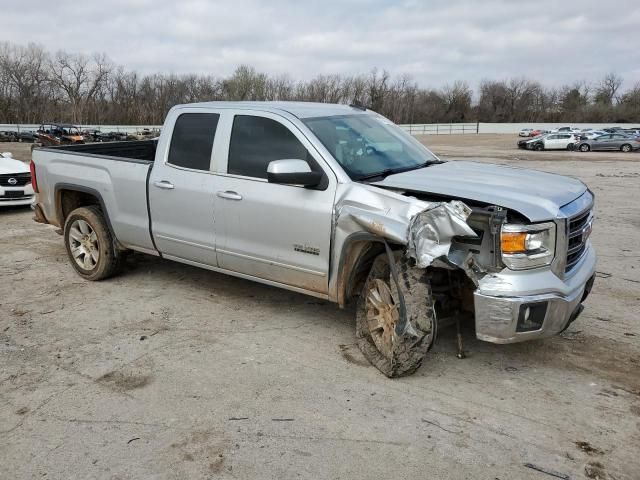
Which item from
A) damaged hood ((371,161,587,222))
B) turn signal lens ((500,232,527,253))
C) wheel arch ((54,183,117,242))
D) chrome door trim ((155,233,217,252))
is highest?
damaged hood ((371,161,587,222))

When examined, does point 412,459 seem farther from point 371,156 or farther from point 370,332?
point 371,156

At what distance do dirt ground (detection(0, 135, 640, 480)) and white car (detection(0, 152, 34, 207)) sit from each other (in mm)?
5736

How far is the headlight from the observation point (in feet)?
11.6

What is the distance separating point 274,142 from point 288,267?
106 centimetres

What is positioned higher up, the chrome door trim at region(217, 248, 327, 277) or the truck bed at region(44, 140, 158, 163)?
the truck bed at region(44, 140, 158, 163)

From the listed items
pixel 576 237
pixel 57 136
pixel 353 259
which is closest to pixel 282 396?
pixel 353 259

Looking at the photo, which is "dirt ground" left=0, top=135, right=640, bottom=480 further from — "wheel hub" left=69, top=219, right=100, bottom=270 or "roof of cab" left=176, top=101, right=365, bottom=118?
"roof of cab" left=176, top=101, right=365, bottom=118

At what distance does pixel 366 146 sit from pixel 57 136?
38.7 meters

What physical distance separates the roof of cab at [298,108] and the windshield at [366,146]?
12cm

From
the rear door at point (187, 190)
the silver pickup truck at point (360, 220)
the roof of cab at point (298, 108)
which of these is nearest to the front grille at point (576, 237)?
the silver pickup truck at point (360, 220)

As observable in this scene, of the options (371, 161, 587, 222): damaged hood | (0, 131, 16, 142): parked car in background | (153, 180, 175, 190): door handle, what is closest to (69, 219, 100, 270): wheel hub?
(153, 180, 175, 190): door handle

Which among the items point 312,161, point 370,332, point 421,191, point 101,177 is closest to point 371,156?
point 312,161

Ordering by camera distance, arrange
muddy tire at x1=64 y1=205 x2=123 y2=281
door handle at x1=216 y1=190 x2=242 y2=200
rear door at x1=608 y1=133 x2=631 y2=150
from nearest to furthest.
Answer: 1. door handle at x1=216 y1=190 x2=242 y2=200
2. muddy tire at x1=64 y1=205 x2=123 y2=281
3. rear door at x1=608 y1=133 x2=631 y2=150

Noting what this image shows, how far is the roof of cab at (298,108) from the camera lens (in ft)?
15.8
